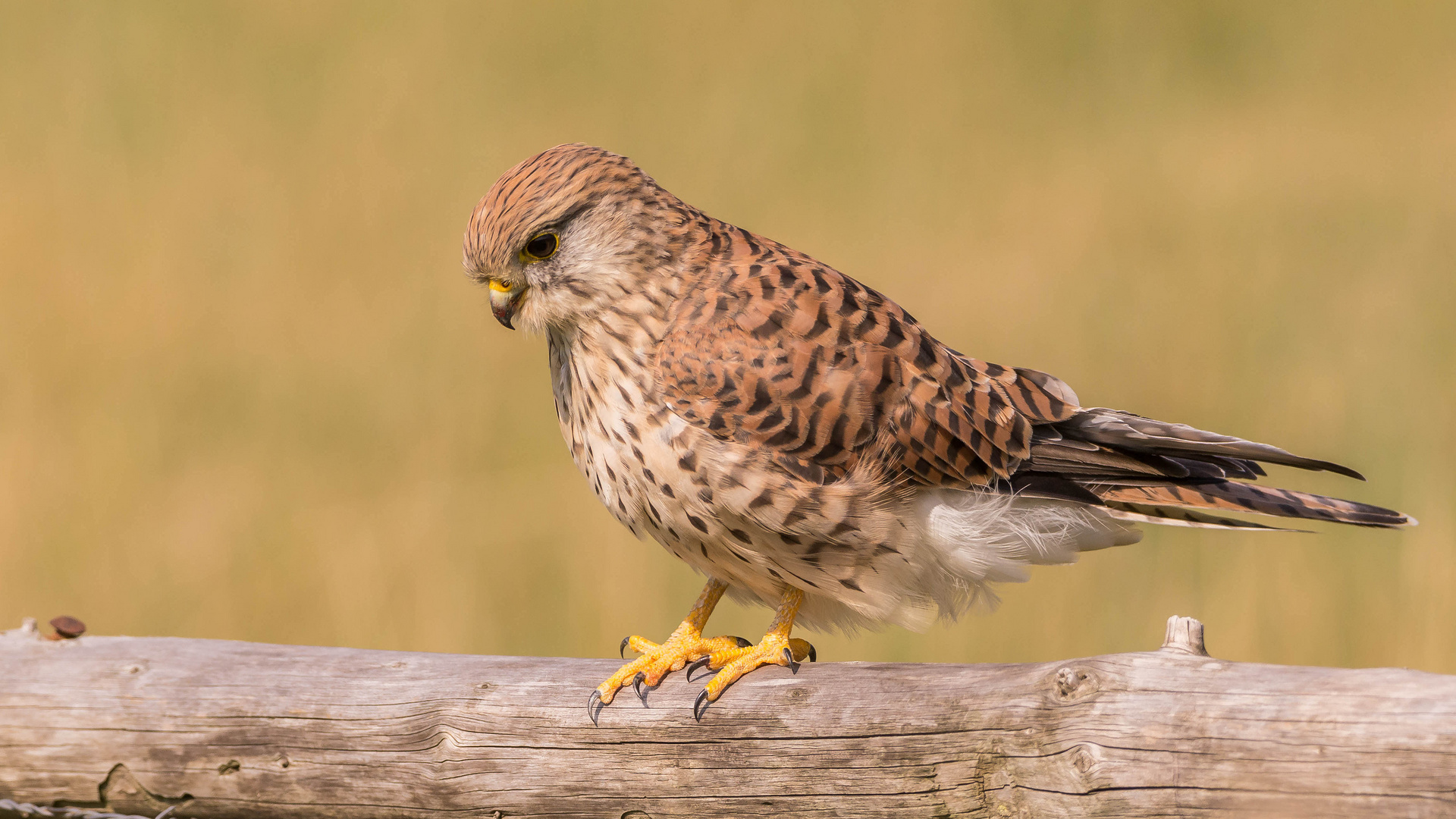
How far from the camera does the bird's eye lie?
7.52 feet

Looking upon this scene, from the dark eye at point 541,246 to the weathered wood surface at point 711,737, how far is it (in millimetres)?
787

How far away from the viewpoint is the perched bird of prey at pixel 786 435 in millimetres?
2236

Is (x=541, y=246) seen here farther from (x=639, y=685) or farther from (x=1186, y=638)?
(x=1186, y=638)

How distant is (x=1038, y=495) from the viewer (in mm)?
2432

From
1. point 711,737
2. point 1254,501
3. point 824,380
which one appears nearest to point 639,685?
point 711,737

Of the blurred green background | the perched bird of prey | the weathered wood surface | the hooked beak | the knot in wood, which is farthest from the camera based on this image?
the blurred green background

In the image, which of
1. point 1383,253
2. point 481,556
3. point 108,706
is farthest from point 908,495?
point 1383,253

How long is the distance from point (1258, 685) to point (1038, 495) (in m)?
0.85

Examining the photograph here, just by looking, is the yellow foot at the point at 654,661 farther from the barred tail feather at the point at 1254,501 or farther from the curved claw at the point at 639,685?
the barred tail feather at the point at 1254,501

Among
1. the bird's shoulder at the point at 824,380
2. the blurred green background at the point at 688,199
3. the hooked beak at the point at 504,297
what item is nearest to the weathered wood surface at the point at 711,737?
the bird's shoulder at the point at 824,380

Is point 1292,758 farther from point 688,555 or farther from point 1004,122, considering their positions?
point 1004,122

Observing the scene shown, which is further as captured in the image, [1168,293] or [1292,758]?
[1168,293]

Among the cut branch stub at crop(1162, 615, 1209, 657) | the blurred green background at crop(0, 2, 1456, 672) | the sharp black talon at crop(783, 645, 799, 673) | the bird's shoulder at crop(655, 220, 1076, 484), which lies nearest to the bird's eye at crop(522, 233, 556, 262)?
the bird's shoulder at crop(655, 220, 1076, 484)

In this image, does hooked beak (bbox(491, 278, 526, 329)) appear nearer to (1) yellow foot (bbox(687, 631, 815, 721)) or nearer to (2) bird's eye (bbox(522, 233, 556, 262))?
(2) bird's eye (bbox(522, 233, 556, 262))
